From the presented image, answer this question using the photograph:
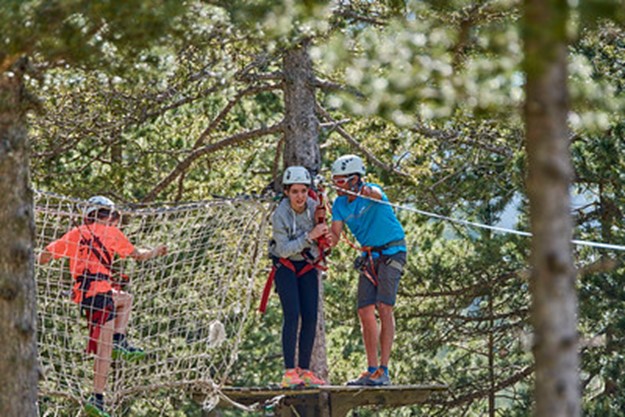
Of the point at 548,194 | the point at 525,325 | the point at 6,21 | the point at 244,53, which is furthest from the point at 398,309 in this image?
the point at 548,194

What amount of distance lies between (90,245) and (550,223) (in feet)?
13.1

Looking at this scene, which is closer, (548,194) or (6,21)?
(548,194)

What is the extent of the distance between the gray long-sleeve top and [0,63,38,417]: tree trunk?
2100mm

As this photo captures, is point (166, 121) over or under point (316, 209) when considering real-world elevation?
over

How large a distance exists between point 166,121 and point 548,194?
8084 millimetres

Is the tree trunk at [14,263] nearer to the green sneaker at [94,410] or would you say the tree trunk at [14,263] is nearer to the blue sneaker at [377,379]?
the green sneaker at [94,410]

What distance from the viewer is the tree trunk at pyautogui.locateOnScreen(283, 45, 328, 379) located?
7.79 metres

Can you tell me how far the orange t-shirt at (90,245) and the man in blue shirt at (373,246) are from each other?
43.2 inches

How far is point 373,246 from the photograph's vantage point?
22.3 ft

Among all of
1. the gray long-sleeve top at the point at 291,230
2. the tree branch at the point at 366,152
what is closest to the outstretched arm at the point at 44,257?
the gray long-sleeve top at the point at 291,230

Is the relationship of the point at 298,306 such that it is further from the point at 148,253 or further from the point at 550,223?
the point at 550,223

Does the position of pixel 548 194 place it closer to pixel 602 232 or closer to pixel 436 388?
pixel 436 388

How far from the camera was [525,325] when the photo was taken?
10.4 m

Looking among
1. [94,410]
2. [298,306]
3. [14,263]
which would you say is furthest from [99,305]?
[14,263]
